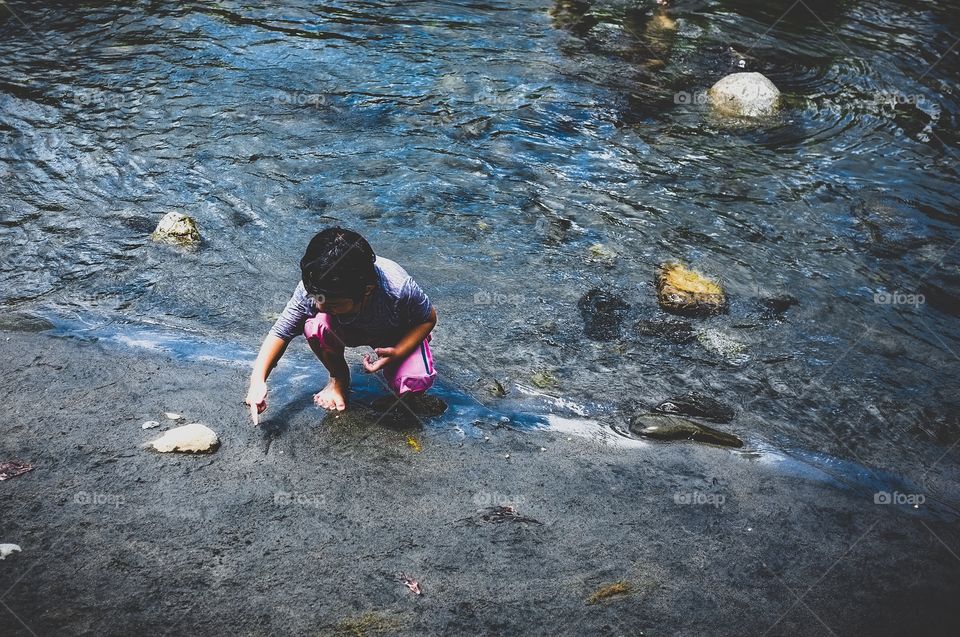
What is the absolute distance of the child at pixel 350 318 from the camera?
3227 millimetres

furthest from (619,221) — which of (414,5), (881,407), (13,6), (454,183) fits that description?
(13,6)

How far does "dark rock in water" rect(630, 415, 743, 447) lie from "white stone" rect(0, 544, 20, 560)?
10.7 ft

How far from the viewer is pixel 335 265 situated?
3.19 meters

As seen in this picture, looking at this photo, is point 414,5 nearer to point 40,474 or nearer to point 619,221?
Answer: point 619,221
